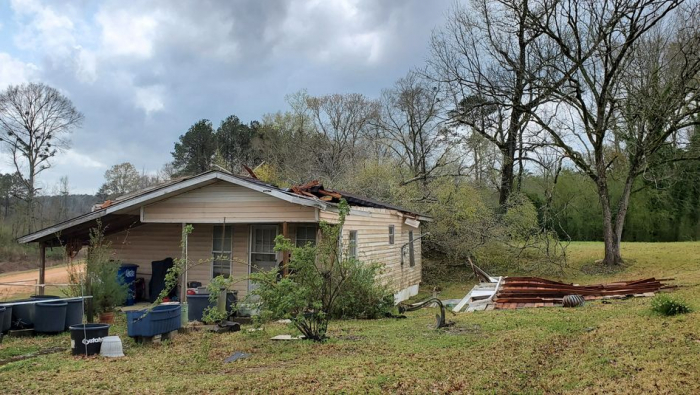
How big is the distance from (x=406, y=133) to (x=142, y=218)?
23294mm

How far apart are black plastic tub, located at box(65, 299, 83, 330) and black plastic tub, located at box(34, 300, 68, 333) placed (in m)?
0.13

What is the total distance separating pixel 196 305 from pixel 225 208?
2.62 metres

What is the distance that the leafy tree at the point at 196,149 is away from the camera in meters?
42.5

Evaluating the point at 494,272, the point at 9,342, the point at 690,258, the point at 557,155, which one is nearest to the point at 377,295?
the point at 9,342

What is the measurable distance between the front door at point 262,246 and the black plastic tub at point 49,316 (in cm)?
497

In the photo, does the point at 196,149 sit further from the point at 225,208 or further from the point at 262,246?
the point at 225,208

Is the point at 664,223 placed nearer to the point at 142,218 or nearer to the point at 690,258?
the point at 690,258

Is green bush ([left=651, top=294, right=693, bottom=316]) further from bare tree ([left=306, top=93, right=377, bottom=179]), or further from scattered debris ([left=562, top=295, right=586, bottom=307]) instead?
bare tree ([left=306, top=93, right=377, bottom=179])

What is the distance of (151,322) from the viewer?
26.6 ft

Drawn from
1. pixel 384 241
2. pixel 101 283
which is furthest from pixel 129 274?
pixel 384 241

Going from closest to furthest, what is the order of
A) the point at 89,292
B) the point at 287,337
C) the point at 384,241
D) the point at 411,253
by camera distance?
the point at 287,337 < the point at 89,292 < the point at 384,241 < the point at 411,253

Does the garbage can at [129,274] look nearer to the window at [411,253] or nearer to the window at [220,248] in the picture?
the window at [220,248]

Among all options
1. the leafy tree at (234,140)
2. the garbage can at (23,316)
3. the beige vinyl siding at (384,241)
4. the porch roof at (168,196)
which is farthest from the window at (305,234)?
the leafy tree at (234,140)

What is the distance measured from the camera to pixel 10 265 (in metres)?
27.1
